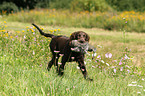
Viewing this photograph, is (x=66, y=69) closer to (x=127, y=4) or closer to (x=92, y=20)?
(x=92, y=20)

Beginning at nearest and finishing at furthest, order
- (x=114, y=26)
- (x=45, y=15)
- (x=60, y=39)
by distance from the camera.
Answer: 1. (x=60, y=39)
2. (x=114, y=26)
3. (x=45, y=15)

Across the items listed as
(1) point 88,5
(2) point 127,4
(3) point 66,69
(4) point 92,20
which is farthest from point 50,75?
(2) point 127,4

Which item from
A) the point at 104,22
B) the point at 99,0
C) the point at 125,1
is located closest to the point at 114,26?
the point at 104,22

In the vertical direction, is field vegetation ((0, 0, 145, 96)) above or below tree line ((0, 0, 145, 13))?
below

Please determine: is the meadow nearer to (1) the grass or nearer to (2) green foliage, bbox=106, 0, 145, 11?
(1) the grass

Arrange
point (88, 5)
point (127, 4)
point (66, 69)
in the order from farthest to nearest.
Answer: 1. point (127, 4)
2. point (88, 5)
3. point (66, 69)

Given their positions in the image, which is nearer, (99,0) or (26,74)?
(26,74)

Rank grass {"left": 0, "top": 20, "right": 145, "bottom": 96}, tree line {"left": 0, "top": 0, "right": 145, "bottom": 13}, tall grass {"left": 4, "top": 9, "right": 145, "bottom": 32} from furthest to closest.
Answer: tree line {"left": 0, "top": 0, "right": 145, "bottom": 13}, tall grass {"left": 4, "top": 9, "right": 145, "bottom": 32}, grass {"left": 0, "top": 20, "right": 145, "bottom": 96}

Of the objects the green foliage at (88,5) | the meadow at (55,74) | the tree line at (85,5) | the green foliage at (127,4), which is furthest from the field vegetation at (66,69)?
the green foliage at (127,4)

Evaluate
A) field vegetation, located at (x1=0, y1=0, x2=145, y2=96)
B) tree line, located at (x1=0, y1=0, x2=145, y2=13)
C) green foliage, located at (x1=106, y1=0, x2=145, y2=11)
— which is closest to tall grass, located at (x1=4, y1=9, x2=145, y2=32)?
field vegetation, located at (x1=0, y1=0, x2=145, y2=96)

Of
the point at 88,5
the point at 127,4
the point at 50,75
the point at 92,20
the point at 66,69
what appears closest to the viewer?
the point at 50,75

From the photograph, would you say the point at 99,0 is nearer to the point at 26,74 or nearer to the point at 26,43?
the point at 26,43

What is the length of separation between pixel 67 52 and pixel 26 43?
7.39 ft

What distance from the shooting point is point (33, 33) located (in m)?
5.70
